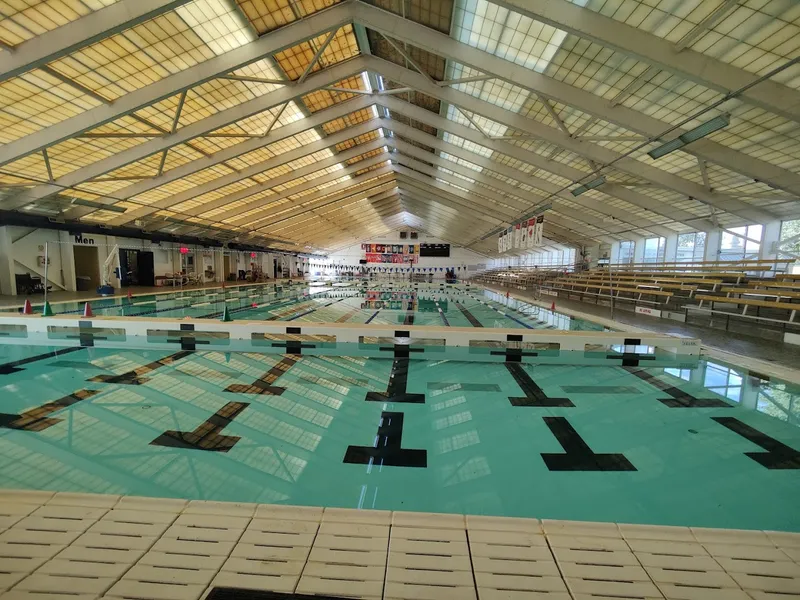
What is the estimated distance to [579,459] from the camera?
2.77m

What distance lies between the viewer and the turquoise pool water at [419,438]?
2240mm

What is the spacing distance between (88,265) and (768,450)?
79.5 feet

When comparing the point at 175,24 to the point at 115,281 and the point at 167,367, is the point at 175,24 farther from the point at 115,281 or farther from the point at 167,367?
the point at 115,281

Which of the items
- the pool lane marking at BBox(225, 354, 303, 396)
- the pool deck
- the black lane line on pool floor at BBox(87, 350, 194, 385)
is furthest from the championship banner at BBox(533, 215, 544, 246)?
→ the black lane line on pool floor at BBox(87, 350, 194, 385)

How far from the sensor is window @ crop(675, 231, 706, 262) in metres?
15.9

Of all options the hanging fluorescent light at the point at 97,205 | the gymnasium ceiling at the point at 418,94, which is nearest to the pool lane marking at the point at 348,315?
the gymnasium ceiling at the point at 418,94

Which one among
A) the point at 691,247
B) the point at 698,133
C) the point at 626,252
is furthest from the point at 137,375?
the point at 626,252

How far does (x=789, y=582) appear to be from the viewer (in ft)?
4.33

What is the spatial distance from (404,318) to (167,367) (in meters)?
6.11

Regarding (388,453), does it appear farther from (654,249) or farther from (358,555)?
(654,249)

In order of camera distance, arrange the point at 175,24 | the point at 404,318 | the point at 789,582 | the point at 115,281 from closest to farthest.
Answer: the point at 789,582 < the point at 175,24 < the point at 404,318 < the point at 115,281

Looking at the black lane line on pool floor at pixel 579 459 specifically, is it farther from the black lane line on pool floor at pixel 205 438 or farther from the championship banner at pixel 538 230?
the championship banner at pixel 538 230

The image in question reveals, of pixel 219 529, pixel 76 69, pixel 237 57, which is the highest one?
pixel 237 57

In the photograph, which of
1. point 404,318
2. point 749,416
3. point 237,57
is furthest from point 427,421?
point 237,57
